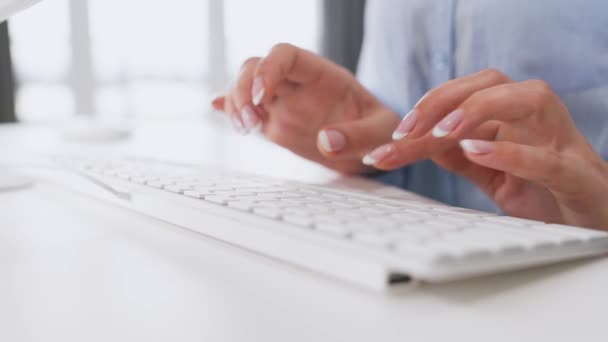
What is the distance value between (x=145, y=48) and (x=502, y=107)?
3629mm

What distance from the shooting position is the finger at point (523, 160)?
37cm

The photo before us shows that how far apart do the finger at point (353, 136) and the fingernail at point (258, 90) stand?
0.24ft

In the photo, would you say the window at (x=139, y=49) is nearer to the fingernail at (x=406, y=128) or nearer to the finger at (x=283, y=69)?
the finger at (x=283, y=69)

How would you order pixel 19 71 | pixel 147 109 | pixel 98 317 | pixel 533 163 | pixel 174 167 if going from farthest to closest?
pixel 147 109, pixel 19 71, pixel 174 167, pixel 533 163, pixel 98 317

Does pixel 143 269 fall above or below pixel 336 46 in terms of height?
below

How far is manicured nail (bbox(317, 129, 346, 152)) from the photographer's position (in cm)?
56

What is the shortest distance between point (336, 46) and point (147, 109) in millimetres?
1448

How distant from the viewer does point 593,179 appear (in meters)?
0.41

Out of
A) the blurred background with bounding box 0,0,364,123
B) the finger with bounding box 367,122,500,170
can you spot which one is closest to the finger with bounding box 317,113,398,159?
the finger with bounding box 367,122,500,170

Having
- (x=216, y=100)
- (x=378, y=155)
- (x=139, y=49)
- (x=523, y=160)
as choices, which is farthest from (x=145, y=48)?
(x=523, y=160)

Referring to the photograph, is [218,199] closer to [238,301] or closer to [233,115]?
[238,301]

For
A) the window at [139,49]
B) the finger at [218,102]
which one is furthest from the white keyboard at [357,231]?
the window at [139,49]

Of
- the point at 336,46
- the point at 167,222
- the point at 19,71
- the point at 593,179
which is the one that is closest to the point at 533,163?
the point at 593,179

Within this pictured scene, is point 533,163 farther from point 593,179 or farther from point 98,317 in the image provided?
point 98,317
